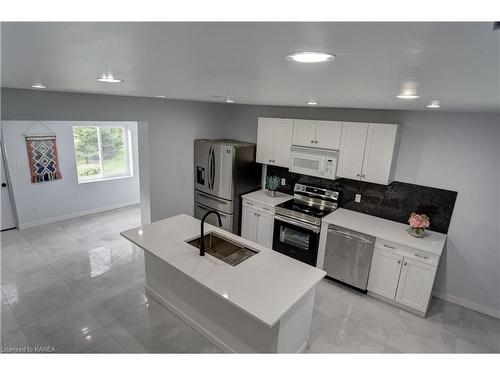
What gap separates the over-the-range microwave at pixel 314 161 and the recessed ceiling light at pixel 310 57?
307 centimetres

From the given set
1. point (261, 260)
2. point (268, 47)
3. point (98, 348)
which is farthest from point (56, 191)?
point (268, 47)

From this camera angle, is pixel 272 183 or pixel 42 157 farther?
pixel 42 157

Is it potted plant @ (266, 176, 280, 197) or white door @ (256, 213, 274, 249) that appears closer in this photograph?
white door @ (256, 213, 274, 249)

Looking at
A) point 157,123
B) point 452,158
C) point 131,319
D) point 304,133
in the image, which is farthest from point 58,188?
point 452,158

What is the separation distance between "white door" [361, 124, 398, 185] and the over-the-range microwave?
0.41 metres

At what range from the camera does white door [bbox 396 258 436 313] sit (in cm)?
307

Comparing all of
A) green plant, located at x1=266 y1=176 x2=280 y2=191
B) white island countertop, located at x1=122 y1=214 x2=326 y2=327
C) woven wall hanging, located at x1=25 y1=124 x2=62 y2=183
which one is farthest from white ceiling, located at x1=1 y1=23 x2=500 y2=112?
woven wall hanging, located at x1=25 y1=124 x2=62 y2=183

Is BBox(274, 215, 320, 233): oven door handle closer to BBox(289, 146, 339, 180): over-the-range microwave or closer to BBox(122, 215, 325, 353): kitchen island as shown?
BBox(289, 146, 339, 180): over-the-range microwave

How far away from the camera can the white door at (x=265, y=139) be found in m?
4.37

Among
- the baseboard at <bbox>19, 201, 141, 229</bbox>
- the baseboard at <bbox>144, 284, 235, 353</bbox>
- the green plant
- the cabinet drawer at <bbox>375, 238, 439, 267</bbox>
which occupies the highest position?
the green plant

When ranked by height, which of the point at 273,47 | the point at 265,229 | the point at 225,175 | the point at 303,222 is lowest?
the point at 265,229

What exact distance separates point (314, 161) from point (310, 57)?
10.5ft

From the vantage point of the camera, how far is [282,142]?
4.27 meters

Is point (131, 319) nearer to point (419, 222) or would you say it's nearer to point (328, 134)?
point (328, 134)
